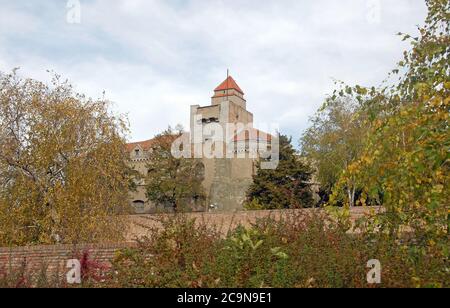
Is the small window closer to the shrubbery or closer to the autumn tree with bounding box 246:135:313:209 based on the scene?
the autumn tree with bounding box 246:135:313:209

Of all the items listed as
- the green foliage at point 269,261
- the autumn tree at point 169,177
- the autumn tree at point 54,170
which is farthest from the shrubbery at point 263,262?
the autumn tree at point 169,177

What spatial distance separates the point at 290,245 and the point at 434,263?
207 centimetres

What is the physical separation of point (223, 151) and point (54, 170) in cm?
3076

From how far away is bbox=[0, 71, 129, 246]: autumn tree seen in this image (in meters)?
15.8

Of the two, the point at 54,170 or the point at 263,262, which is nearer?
the point at 263,262

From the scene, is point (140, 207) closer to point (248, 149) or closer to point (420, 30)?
point (248, 149)

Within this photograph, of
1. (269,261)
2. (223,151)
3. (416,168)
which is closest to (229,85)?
(223,151)

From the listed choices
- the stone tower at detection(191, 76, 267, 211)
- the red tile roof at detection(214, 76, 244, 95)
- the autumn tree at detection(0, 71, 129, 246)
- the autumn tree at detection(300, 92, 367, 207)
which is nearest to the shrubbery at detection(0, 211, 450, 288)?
the autumn tree at detection(0, 71, 129, 246)

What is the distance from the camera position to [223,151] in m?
47.0

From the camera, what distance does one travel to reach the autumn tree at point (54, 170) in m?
15.8

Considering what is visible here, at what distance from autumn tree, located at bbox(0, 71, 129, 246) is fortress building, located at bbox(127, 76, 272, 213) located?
963 inches

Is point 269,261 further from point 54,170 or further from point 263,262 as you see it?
point 54,170
